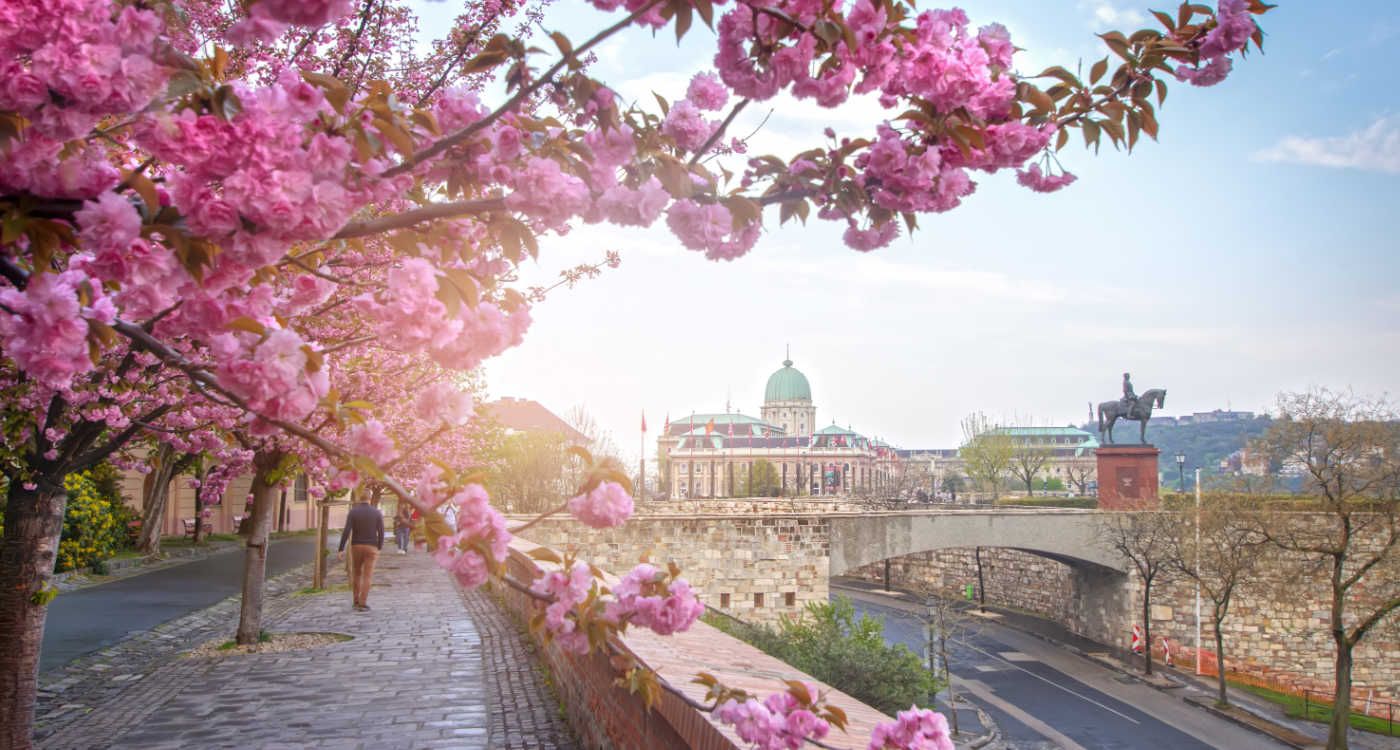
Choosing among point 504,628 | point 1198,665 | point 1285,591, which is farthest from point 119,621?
point 1198,665

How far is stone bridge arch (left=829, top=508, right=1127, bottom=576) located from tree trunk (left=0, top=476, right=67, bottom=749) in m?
25.7

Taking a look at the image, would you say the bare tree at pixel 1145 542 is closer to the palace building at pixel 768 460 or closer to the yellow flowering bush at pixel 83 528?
the yellow flowering bush at pixel 83 528

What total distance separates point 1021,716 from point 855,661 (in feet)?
55.3

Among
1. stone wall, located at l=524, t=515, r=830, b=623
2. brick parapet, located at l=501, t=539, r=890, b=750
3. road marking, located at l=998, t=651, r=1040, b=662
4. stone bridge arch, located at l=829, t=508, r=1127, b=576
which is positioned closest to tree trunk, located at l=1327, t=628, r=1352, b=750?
stone bridge arch, located at l=829, t=508, r=1127, b=576

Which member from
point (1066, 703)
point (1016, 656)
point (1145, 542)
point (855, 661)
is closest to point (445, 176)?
point (855, 661)

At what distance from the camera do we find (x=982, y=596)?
160 feet

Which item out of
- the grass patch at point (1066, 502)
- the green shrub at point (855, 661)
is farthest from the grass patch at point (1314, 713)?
the green shrub at point (855, 661)

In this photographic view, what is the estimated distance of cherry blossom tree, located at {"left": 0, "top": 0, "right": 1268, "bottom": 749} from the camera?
89.0 inches

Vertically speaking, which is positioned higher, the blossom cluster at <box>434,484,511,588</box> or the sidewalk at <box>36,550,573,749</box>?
the blossom cluster at <box>434,484,511,588</box>

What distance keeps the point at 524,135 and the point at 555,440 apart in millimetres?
47045

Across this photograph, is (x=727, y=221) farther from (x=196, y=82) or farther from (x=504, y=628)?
(x=504, y=628)

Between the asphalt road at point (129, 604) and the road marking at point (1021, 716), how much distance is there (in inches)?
751

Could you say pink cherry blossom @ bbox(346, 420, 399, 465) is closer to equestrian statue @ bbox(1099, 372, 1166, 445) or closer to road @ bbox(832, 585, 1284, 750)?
road @ bbox(832, 585, 1284, 750)

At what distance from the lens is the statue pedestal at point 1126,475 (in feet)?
129
